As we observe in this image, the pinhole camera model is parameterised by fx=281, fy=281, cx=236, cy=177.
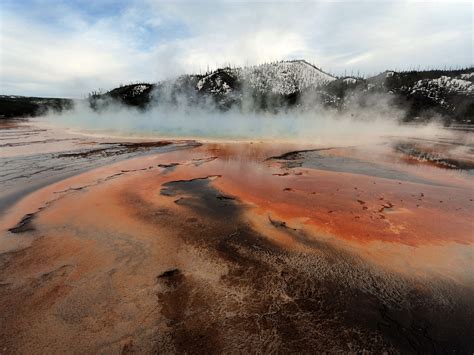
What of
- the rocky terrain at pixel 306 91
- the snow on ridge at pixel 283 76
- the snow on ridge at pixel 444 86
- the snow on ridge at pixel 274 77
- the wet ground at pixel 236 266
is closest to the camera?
the wet ground at pixel 236 266

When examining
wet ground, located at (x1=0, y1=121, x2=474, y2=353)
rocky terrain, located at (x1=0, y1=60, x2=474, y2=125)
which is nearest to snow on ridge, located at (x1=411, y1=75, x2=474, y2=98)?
rocky terrain, located at (x1=0, y1=60, x2=474, y2=125)

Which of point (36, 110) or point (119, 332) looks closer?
point (119, 332)

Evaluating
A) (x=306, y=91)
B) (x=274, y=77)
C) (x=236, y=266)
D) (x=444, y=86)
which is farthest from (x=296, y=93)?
(x=236, y=266)

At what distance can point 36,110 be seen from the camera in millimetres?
52312

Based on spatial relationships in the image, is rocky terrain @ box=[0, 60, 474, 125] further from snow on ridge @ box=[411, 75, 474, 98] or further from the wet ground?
the wet ground

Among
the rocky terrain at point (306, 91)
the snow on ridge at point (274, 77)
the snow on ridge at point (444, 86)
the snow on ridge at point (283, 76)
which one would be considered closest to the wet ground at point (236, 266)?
the rocky terrain at point (306, 91)

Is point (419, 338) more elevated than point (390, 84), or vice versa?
point (390, 84)

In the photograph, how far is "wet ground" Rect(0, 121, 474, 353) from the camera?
2652 mm

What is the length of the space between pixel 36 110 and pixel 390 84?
66.7 m

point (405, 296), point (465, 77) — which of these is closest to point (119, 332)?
point (405, 296)

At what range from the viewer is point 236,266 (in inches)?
145

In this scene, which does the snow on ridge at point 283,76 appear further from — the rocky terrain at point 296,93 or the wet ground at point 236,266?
the wet ground at point 236,266

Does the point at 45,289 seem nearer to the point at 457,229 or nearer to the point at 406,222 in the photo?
the point at 406,222

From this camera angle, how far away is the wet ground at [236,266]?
8.70ft
